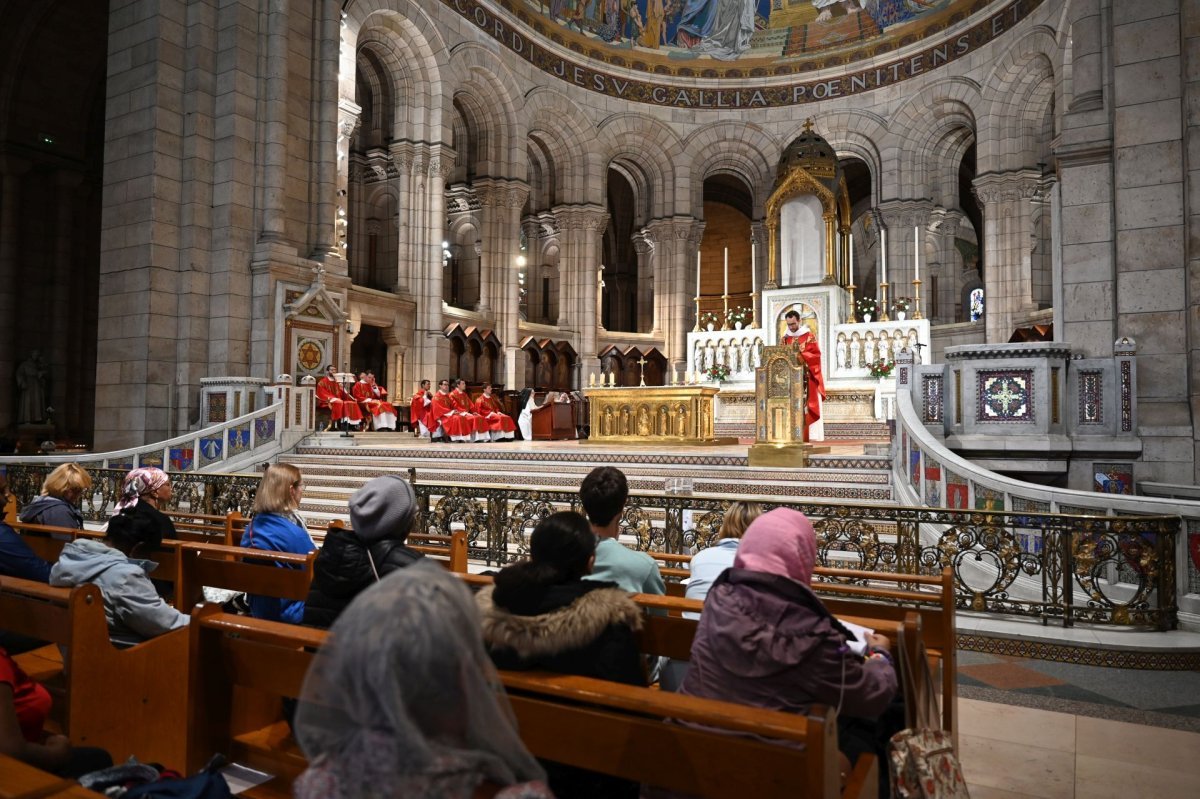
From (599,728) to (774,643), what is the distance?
571 mm

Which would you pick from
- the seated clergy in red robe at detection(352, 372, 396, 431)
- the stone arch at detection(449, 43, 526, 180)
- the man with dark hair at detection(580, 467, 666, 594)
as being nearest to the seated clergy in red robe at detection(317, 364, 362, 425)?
the seated clergy in red robe at detection(352, 372, 396, 431)

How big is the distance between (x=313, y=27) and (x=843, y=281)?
13.7 m

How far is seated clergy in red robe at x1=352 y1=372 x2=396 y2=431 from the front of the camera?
1700cm

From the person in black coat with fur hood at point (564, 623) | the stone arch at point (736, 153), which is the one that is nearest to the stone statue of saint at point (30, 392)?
the stone arch at point (736, 153)

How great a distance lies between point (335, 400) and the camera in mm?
15766

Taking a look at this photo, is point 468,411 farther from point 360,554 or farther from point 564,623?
point 564,623

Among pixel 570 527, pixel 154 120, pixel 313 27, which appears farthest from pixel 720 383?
pixel 570 527

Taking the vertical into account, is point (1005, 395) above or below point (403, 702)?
above

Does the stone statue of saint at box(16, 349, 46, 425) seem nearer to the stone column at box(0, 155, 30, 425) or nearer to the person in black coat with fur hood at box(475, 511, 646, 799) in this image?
the stone column at box(0, 155, 30, 425)

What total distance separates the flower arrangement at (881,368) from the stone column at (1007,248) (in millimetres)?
4510

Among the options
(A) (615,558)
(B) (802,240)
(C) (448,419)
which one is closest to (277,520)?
(A) (615,558)

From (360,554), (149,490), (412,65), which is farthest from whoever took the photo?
(412,65)

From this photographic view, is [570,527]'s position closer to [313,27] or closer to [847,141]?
[313,27]

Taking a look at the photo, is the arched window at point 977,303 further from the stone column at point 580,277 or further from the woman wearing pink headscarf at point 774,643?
the woman wearing pink headscarf at point 774,643
